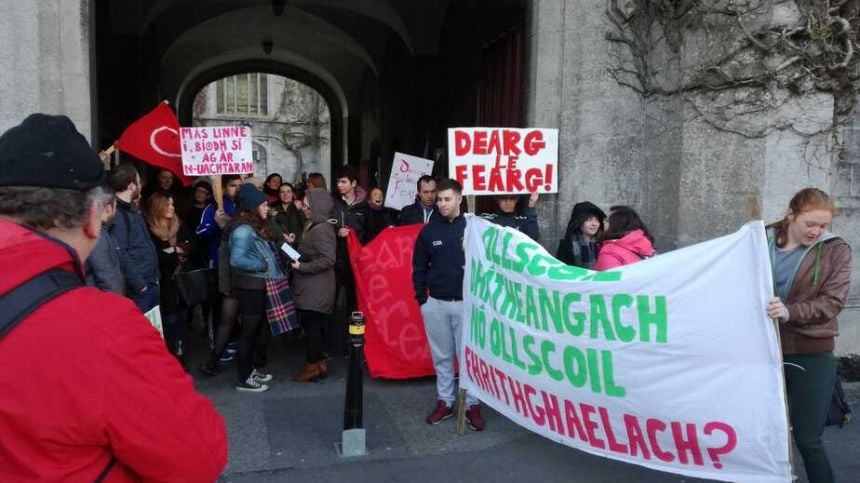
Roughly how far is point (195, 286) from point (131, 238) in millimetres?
1348

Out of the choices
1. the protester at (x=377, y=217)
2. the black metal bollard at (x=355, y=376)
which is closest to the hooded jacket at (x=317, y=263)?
the protester at (x=377, y=217)

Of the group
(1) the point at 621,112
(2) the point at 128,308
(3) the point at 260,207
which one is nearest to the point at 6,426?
(2) the point at 128,308

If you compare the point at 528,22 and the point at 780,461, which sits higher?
the point at 528,22

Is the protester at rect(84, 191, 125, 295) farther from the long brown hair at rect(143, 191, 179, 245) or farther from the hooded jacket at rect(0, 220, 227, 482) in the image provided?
the hooded jacket at rect(0, 220, 227, 482)

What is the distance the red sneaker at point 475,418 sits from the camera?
510 cm

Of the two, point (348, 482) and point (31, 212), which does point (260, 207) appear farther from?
point (31, 212)

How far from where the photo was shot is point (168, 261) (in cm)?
629

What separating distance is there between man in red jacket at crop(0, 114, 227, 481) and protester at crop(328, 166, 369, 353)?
522 cm

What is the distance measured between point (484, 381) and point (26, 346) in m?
3.68

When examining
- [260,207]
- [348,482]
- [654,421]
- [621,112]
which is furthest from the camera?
[621,112]

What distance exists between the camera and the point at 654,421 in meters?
3.67

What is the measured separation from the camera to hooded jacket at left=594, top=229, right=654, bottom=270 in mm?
4320

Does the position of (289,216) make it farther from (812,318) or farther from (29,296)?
(29,296)

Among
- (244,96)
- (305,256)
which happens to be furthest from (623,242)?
(244,96)
